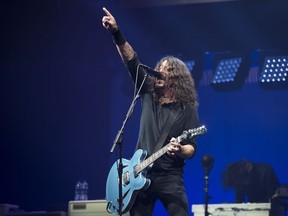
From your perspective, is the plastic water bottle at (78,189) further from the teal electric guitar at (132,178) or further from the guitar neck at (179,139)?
the guitar neck at (179,139)

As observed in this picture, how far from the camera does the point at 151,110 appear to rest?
4219mm

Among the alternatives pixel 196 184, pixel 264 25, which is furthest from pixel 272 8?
pixel 196 184

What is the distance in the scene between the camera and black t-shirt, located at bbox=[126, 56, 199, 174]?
404cm

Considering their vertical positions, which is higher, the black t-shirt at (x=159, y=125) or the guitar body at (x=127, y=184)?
the black t-shirt at (x=159, y=125)

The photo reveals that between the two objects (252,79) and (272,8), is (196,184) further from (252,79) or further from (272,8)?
(272,8)

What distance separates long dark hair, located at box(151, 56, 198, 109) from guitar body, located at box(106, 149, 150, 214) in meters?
0.52

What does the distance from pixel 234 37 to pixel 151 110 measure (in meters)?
A: 5.04

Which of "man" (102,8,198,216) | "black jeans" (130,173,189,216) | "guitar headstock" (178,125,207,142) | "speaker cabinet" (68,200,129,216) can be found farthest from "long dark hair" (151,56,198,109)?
"speaker cabinet" (68,200,129,216)

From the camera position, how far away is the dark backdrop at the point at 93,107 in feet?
29.1

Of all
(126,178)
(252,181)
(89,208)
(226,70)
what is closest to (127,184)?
(126,178)

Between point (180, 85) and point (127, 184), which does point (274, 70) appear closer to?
point (180, 85)

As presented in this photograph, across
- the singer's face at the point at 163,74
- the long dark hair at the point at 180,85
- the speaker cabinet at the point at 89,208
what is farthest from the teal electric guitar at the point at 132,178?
the speaker cabinet at the point at 89,208

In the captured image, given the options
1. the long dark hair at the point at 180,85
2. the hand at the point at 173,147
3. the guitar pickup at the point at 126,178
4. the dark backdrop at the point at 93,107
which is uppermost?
the dark backdrop at the point at 93,107

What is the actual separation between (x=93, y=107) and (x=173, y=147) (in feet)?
19.8
